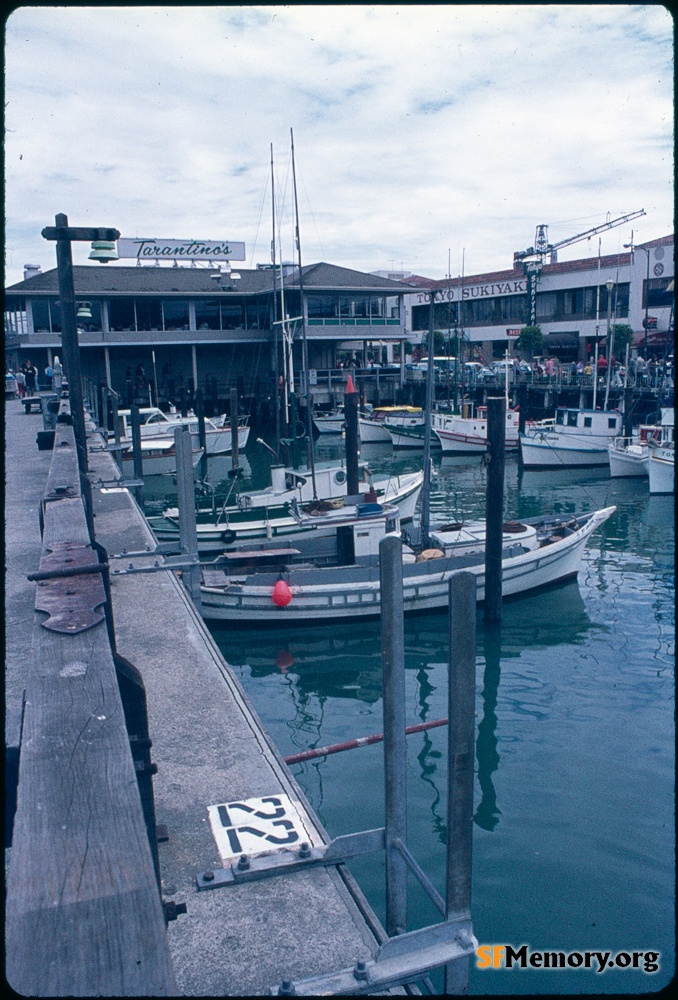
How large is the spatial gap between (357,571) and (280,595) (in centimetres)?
181

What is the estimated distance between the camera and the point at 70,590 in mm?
2703

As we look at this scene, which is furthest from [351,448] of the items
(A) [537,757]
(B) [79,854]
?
(B) [79,854]

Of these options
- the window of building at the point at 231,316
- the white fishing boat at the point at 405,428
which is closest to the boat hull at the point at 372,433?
the white fishing boat at the point at 405,428

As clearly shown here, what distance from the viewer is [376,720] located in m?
13.0

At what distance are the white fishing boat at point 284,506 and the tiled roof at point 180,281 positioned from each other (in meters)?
26.8

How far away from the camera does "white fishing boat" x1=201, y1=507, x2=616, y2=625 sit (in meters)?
16.5

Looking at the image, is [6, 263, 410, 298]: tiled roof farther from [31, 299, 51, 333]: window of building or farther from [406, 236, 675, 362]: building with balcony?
[406, 236, 675, 362]: building with balcony

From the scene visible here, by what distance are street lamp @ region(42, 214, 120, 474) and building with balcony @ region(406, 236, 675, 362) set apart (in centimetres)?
3552

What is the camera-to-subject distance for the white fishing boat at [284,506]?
20.3m

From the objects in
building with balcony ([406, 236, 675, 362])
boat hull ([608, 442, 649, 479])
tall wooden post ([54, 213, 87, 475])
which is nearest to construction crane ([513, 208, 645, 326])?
building with balcony ([406, 236, 675, 362])

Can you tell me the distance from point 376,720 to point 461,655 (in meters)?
10.0

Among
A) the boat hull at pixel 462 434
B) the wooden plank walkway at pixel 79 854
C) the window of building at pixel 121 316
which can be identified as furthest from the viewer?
the window of building at pixel 121 316

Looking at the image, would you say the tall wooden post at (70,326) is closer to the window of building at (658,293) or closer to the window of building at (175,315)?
the window of building at (175,315)

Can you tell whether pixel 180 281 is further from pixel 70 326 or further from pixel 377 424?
pixel 70 326
